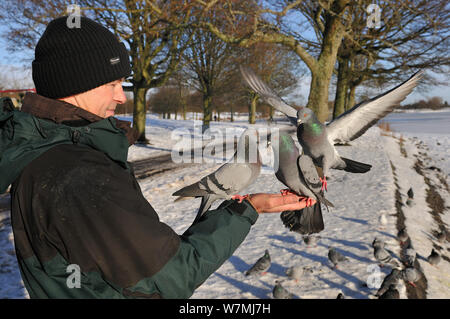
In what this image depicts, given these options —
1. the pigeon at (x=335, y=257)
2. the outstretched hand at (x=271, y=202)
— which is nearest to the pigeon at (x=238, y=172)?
the outstretched hand at (x=271, y=202)

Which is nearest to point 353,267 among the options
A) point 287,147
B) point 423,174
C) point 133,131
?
point 287,147

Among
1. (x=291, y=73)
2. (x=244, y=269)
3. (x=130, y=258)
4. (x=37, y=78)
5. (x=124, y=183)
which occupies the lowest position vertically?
(x=244, y=269)

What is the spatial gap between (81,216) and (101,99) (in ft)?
1.95

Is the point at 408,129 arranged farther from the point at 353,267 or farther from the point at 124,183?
the point at 124,183

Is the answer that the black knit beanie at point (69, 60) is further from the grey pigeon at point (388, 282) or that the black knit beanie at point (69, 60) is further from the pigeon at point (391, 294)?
the grey pigeon at point (388, 282)

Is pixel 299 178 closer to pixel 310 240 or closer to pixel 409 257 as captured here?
pixel 310 240

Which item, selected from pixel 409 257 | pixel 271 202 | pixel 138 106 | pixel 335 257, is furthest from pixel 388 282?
pixel 138 106

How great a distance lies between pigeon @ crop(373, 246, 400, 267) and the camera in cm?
422

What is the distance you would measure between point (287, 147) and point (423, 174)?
10811mm

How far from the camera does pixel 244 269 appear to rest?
14.4 ft

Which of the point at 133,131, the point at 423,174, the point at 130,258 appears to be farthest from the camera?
the point at 423,174

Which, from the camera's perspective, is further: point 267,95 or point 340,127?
point 267,95

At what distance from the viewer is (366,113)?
2.02 metres

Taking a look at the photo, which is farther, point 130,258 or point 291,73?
point 291,73
